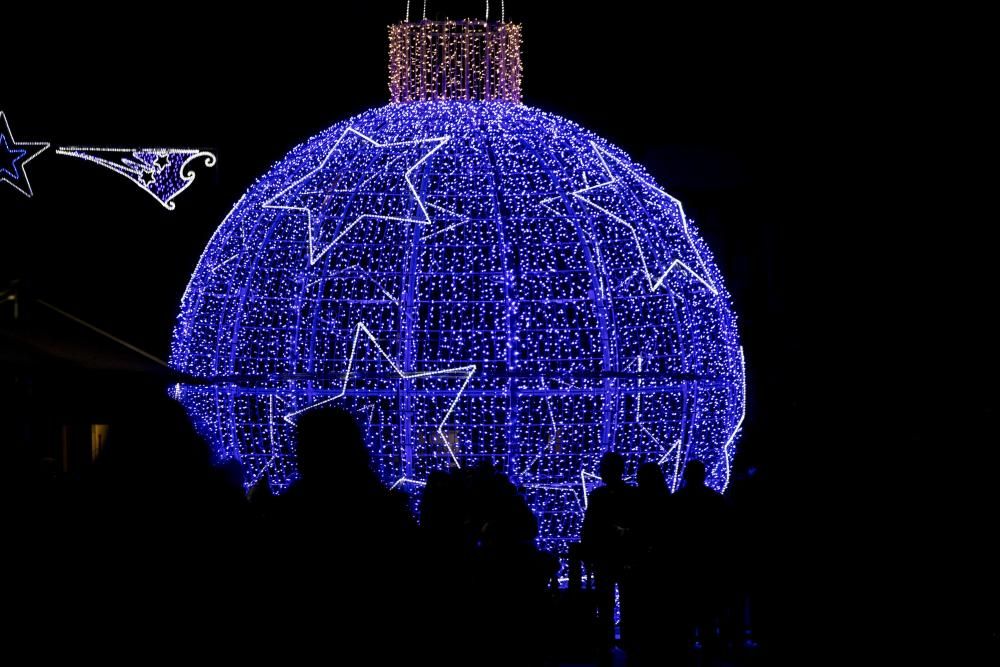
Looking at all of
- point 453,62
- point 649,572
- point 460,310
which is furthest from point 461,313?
point 649,572

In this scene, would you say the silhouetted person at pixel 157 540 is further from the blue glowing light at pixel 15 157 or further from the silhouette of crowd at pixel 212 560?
the blue glowing light at pixel 15 157

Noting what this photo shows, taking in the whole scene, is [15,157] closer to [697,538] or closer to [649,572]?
[649,572]

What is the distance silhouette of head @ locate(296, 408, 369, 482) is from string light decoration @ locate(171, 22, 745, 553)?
197 inches

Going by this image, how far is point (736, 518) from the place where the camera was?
27.2 ft

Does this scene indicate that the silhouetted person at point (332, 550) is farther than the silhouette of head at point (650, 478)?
No

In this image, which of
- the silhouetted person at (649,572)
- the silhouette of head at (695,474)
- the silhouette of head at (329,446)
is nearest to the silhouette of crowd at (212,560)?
the silhouette of head at (329,446)

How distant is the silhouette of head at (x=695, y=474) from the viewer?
7996 millimetres

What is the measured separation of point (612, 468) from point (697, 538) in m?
0.54

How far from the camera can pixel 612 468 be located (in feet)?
26.9

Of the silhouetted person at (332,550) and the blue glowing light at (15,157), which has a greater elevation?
the blue glowing light at (15,157)

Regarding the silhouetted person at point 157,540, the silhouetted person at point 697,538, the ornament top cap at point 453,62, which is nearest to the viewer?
the silhouetted person at point 157,540

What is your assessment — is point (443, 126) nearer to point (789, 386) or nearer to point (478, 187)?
point (478, 187)

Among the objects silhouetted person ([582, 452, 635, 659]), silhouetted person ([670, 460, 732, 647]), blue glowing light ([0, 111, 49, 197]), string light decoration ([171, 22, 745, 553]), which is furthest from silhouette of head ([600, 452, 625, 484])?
blue glowing light ([0, 111, 49, 197])

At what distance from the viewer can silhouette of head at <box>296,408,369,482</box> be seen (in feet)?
14.3
